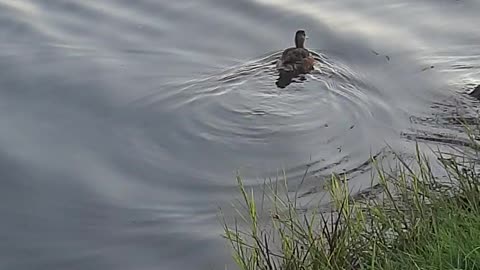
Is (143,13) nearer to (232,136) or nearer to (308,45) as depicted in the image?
(308,45)

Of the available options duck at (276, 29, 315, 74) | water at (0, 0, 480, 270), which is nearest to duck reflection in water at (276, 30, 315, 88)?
duck at (276, 29, 315, 74)

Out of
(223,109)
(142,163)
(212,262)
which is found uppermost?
(223,109)

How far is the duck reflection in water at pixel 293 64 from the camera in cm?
1030

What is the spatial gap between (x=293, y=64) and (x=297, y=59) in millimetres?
131

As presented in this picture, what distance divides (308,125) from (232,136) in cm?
82

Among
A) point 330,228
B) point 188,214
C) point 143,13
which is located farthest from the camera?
point 143,13

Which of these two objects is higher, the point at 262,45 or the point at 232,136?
the point at 262,45

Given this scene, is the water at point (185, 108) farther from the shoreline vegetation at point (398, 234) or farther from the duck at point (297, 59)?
the shoreline vegetation at point (398, 234)

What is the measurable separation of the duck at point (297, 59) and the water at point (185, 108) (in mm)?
139

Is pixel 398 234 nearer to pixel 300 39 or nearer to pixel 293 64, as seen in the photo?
pixel 293 64

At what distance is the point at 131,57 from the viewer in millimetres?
10766

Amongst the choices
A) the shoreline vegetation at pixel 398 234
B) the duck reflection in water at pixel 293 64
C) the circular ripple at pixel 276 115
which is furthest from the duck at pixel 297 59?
the shoreline vegetation at pixel 398 234

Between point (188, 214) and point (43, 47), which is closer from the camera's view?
point (188, 214)

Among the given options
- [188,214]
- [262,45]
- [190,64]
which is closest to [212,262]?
[188,214]
